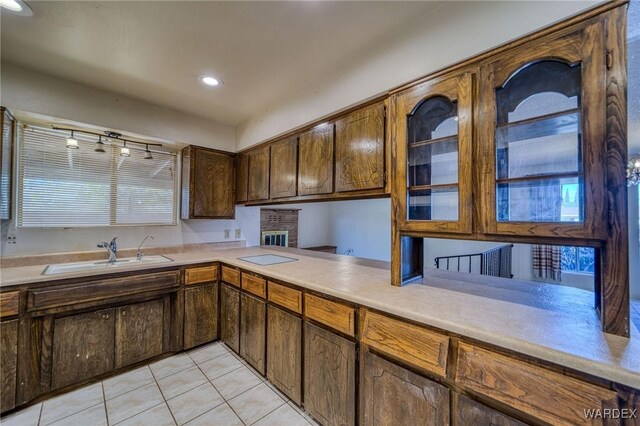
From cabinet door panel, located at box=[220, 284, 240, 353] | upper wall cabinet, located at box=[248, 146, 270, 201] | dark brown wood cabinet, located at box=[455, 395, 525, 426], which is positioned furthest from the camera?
upper wall cabinet, located at box=[248, 146, 270, 201]

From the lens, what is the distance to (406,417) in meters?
1.24

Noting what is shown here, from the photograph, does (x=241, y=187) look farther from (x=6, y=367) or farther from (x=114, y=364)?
(x=6, y=367)

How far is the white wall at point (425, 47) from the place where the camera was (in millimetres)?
1199

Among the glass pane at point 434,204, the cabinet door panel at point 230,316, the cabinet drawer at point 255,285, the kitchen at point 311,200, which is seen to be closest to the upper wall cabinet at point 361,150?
the kitchen at point 311,200

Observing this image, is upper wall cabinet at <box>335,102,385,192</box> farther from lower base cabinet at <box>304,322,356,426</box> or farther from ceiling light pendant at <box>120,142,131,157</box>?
ceiling light pendant at <box>120,142,131,157</box>

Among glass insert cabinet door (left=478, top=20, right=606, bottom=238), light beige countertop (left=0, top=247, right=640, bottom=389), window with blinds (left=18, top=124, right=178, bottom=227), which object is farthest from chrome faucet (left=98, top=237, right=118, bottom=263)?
glass insert cabinet door (left=478, top=20, right=606, bottom=238)

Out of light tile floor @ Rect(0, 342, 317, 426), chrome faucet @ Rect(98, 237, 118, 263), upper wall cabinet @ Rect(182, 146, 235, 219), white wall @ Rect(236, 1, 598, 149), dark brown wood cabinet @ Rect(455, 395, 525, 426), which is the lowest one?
light tile floor @ Rect(0, 342, 317, 426)

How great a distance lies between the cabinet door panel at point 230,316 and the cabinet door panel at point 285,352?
1.79ft

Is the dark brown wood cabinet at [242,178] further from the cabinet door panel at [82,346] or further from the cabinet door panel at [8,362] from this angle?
the cabinet door panel at [8,362]

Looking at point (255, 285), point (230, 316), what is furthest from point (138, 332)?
point (255, 285)

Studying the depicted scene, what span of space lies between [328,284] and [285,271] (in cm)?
51

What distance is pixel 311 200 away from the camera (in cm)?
244

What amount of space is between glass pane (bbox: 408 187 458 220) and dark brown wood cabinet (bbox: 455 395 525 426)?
82 cm

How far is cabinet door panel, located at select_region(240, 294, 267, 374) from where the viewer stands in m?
2.14
